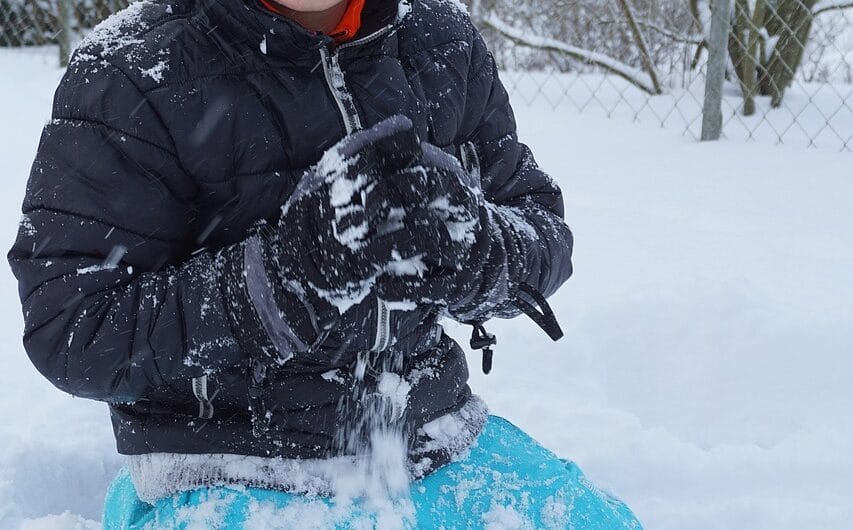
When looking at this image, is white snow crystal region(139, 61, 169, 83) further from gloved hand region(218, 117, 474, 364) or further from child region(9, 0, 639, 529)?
gloved hand region(218, 117, 474, 364)

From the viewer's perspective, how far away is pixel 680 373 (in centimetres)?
242

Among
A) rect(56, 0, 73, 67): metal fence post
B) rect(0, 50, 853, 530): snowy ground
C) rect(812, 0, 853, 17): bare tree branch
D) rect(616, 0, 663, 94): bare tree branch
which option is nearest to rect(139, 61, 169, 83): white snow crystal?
rect(0, 50, 853, 530): snowy ground

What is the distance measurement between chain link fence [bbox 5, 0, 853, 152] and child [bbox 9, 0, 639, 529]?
9.70 feet

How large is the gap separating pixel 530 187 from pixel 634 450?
2.95 ft

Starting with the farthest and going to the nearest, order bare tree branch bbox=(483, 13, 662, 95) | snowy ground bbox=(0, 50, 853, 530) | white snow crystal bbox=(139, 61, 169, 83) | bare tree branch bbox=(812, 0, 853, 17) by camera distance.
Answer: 1. bare tree branch bbox=(483, 13, 662, 95)
2. bare tree branch bbox=(812, 0, 853, 17)
3. snowy ground bbox=(0, 50, 853, 530)
4. white snow crystal bbox=(139, 61, 169, 83)

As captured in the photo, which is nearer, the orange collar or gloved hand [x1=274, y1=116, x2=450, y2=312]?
gloved hand [x1=274, y1=116, x2=450, y2=312]

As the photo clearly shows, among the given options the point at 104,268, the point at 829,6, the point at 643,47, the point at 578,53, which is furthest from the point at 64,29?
the point at 104,268

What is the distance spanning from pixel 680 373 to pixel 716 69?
6.45 feet

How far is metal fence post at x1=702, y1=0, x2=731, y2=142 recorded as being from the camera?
12.5 feet

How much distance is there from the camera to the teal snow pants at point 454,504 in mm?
1189

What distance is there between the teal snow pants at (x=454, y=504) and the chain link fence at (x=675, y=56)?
2937 millimetres

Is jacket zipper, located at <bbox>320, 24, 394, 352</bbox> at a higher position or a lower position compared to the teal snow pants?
higher

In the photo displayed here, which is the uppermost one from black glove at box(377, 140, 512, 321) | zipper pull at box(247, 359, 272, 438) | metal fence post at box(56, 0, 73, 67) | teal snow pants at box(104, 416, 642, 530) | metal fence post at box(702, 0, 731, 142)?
black glove at box(377, 140, 512, 321)

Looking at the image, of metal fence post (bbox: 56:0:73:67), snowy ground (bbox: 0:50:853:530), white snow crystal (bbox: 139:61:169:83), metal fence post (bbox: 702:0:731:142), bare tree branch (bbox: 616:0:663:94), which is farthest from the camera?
metal fence post (bbox: 56:0:73:67)
